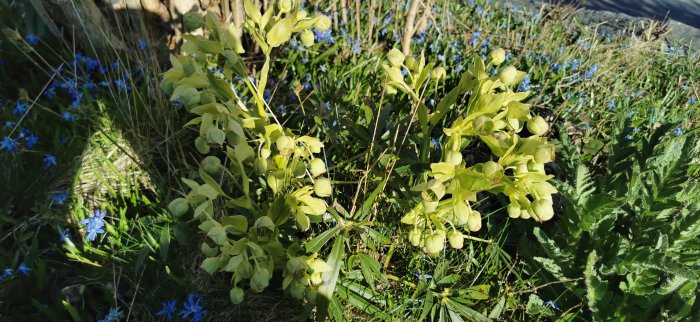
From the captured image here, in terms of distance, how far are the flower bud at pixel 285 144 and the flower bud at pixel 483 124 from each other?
45cm

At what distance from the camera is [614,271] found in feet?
5.77

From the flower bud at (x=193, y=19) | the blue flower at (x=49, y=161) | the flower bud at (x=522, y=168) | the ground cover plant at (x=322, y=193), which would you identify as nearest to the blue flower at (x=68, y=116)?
the ground cover plant at (x=322, y=193)

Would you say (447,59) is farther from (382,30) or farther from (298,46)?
(298,46)

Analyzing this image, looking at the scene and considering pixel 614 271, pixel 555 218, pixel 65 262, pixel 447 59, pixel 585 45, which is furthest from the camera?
pixel 585 45

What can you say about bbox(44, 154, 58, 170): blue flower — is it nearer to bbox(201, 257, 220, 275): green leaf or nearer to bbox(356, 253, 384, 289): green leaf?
bbox(201, 257, 220, 275): green leaf

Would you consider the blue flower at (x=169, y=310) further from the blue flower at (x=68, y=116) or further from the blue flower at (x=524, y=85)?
the blue flower at (x=524, y=85)

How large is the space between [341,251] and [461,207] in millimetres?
419

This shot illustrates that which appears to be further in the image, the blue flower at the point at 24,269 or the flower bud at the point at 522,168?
the blue flower at the point at 24,269

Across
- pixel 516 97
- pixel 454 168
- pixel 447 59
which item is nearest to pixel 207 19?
pixel 454 168

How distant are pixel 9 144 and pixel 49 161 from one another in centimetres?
15

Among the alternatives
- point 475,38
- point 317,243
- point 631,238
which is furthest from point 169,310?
point 475,38

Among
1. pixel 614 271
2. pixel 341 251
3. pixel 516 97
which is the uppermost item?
pixel 516 97

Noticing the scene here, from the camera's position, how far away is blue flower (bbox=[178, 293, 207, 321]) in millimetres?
1725

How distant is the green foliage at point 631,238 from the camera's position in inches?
67.5
